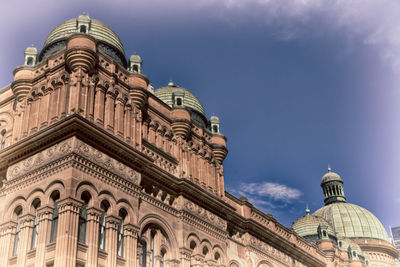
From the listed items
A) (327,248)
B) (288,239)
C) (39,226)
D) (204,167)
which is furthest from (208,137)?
(327,248)

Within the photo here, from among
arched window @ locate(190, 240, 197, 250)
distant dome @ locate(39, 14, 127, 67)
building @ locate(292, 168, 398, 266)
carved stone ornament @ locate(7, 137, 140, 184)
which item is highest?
building @ locate(292, 168, 398, 266)

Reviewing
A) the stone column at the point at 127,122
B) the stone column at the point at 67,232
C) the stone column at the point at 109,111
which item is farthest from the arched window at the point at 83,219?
the stone column at the point at 127,122

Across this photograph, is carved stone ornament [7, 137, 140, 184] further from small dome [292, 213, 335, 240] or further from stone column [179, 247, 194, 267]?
small dome [292, 213, 335, 240]

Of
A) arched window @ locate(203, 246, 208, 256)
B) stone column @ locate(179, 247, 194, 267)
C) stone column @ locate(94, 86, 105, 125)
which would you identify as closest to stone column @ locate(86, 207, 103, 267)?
stone column @ locate(94, 86, 105, 125)

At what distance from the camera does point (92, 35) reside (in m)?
37.0

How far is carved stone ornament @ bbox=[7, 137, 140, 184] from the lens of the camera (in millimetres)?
28766

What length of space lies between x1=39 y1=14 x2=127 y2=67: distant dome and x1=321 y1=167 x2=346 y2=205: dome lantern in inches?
2674

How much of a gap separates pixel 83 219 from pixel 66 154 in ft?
11.8

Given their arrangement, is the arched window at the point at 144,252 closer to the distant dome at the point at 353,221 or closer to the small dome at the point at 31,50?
the small dome at the point at 31,50

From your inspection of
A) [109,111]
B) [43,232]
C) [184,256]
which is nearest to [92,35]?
[109,111]

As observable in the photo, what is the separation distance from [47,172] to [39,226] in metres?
3.03

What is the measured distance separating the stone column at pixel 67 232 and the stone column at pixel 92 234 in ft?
3.34

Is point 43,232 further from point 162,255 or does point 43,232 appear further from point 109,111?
point 162,255

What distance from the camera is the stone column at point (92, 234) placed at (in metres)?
26.9
